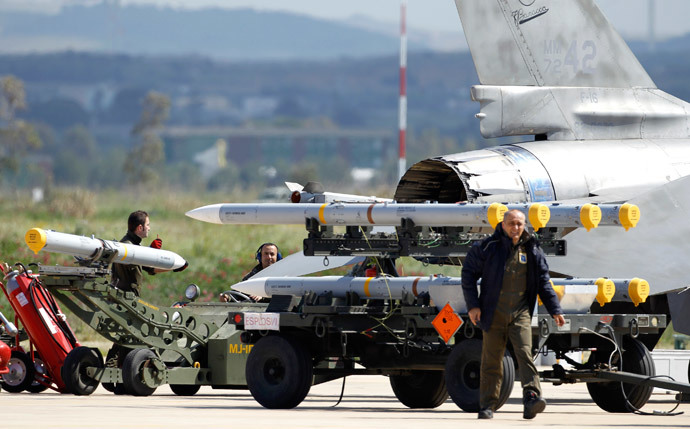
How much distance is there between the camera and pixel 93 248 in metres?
12.4

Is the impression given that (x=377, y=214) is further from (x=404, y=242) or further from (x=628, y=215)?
(x=628, y=215)

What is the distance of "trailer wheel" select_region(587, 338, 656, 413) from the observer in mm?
11023

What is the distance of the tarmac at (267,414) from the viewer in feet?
28.7

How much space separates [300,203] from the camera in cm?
1252

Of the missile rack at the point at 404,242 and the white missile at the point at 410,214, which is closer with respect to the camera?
the white missile at the point at 410,214

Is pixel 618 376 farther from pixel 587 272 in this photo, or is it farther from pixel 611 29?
pixel 611 29

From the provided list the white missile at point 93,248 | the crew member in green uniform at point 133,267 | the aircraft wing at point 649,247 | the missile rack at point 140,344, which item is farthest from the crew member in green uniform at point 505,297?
the crew member in green uniform at point 133,267

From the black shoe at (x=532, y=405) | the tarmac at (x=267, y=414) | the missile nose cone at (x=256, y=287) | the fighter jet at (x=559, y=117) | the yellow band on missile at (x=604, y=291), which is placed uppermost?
the fighter jet at (x=559, y=117)

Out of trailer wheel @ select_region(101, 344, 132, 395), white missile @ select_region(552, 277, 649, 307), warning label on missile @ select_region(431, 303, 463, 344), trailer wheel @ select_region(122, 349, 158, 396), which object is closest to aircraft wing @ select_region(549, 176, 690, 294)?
white missile @ select_region(552, 277, 649, 307)

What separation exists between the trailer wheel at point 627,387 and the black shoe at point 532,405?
1687 mm

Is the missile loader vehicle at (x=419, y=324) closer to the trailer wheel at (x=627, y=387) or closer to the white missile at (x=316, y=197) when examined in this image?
the trailer wheel at (x=627, y=387)

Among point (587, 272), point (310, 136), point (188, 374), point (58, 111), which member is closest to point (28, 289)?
point (188, 374)

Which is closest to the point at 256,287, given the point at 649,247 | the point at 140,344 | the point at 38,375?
the point at 140,344

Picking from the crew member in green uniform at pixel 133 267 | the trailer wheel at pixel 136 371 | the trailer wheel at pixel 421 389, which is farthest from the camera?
the crew member in green uniform at pixel 133 267
